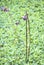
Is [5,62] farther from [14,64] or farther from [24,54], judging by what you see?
[24,54]

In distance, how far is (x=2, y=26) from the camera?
275 cm

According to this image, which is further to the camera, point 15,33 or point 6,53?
point 15,33

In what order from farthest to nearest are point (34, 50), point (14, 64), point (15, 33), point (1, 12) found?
point (1, 12), point (15, 33), point (34, 50), point (14, 64)

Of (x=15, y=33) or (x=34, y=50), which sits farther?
(x=15, y=33)

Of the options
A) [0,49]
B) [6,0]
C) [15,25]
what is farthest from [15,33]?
[6,0]

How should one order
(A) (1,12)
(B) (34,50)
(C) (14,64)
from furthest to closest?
(A) (1,12) < (B) (34,50) < (C) (14,64)

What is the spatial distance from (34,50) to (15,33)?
1.30ft

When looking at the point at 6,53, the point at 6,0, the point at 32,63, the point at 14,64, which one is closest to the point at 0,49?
the point at 6,53

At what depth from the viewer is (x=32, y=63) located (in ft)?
7.41

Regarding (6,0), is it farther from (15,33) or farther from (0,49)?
(0,49)

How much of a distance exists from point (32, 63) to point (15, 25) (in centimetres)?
71

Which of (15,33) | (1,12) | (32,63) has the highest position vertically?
(1,12)

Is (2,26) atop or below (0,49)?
atop

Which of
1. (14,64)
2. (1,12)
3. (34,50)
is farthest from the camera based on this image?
(1,12)
